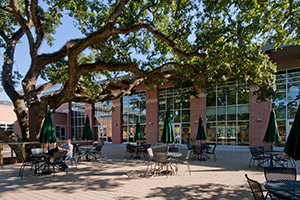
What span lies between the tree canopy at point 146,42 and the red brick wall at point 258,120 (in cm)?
666

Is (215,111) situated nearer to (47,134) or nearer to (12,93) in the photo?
(47,134)

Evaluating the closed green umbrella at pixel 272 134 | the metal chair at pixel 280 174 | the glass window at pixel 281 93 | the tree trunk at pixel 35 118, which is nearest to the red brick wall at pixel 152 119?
the glass window at pixel 281 93

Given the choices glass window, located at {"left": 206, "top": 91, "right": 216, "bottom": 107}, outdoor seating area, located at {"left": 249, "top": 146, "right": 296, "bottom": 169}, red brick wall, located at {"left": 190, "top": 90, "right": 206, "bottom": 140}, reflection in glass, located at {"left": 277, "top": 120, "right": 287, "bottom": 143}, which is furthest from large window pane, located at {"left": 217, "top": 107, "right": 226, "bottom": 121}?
outdoor seating area, located at {"left": 249, "top": 146, "right": 296, "bottom": 169}

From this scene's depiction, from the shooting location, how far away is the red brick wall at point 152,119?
20.8 metres

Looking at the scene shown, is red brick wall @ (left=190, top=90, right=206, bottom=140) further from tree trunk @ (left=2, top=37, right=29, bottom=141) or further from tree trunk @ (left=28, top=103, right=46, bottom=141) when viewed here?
tree trunk @ (left=2, top=37, right=29, bottom=141)

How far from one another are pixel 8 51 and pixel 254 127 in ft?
59.8

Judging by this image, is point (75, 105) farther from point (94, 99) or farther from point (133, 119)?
point (94, 99)

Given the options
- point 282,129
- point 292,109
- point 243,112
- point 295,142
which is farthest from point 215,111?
point 295,142

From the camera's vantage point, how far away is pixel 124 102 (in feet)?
79.0

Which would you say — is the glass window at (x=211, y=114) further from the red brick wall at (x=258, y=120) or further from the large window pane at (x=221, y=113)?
the red brick wall at (x=258, y=120)

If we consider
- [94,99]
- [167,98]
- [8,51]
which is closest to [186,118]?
[167,98]

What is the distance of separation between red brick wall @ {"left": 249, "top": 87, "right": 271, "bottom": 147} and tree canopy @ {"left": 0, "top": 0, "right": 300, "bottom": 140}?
6.66 m

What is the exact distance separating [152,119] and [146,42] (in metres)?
11.0

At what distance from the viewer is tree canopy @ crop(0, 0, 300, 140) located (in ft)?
24.5
